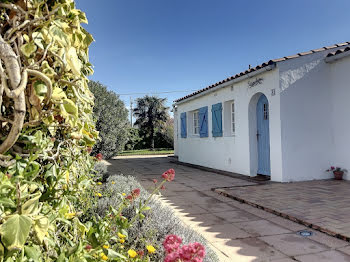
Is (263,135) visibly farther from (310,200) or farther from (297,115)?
(310,200)

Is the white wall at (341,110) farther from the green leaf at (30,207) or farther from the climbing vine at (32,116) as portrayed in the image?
the green leaf at (30,207)

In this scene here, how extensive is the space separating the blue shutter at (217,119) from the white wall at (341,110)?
327cm

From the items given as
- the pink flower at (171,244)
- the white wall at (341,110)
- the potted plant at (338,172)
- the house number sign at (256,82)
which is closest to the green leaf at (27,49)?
the pink flower at (171,244)

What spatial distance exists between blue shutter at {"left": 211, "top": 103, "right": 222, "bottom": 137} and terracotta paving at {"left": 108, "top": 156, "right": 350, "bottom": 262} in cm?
290

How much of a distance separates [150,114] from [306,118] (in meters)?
20.8

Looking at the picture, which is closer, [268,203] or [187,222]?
[187,222]

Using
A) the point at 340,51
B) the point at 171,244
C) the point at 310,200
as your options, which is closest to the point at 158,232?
the point at 171,244

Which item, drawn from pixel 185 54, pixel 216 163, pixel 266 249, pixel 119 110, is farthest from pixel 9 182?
pixel 185 54

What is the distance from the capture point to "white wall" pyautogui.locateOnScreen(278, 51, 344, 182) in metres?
6.48

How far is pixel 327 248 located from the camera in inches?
114

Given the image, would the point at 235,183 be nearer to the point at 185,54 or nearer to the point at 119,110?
the point at 119,110

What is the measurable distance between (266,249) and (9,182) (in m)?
2.79

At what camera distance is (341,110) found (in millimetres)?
6617

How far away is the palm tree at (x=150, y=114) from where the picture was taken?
26.4m
